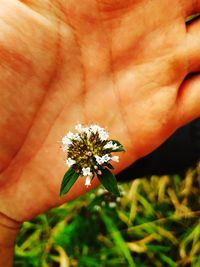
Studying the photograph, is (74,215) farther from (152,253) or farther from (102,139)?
(102,139)

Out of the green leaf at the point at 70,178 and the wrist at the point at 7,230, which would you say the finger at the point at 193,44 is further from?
the wrist at the point at 7,230

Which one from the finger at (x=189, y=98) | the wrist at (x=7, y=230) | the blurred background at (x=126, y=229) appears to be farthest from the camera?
the blurred background at (x=126, y=229)

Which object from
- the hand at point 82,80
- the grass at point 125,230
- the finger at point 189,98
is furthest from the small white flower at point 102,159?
the grass at point 125,230

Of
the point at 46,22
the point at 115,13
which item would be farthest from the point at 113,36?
the point at 46,22

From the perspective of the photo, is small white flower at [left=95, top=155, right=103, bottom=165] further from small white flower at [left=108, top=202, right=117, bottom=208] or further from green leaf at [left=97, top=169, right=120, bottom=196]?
small white flower at [left=108, top=202, right=117, bottom=208]

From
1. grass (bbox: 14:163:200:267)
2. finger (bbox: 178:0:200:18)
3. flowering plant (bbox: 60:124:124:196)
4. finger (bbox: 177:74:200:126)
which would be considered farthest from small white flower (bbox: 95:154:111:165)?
grass (bbox: 14:163:200:267)

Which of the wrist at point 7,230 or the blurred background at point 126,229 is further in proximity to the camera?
the blurred background at point 126,229

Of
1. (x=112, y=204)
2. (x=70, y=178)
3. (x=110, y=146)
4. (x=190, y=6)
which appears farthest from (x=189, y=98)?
(x=112, y=204)
